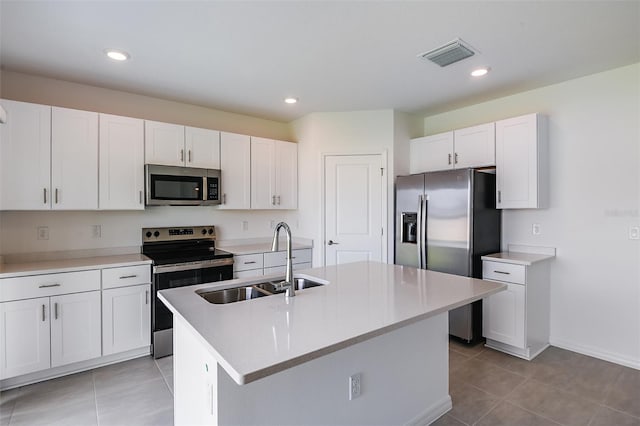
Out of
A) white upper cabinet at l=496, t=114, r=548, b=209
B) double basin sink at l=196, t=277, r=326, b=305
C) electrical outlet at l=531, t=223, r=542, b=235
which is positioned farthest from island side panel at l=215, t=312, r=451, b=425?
electrical outlet at l=531, t=223, r=542, b=235

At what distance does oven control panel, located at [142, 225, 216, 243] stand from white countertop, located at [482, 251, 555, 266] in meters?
3.00

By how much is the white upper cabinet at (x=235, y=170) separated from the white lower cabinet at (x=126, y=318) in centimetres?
126

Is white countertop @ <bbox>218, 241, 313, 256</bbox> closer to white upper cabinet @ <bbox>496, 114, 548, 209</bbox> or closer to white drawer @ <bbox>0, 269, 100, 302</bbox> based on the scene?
white drawer @ <bbox>0, 269, 100, 302</bbox>

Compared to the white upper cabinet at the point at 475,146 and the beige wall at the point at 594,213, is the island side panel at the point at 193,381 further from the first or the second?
the beige wall at the point at 594,213

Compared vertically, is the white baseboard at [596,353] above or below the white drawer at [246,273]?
below

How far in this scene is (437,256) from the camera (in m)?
3.42

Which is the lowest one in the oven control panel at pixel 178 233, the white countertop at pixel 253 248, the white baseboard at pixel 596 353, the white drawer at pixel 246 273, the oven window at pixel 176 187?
the white baseboard at pixel 596 353

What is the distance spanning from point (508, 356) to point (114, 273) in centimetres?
359

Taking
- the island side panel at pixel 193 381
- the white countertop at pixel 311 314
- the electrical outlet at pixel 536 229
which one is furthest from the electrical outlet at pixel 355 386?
the electrical outlet at pixel 536 229

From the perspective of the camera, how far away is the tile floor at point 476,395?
2.11m

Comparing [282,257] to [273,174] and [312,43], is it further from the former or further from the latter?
[312,43]

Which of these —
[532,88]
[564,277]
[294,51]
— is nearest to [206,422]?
[294,51]

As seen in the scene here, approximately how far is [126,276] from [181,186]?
3.32 ft

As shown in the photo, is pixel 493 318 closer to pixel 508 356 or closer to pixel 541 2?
pixel 508 356
